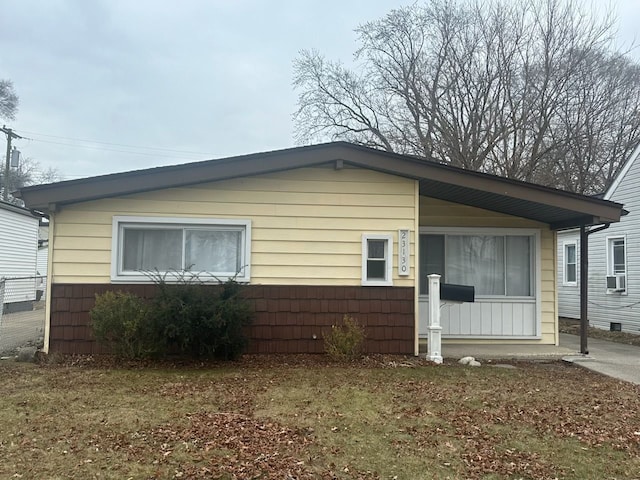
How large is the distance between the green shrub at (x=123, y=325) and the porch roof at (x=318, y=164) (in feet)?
5.30

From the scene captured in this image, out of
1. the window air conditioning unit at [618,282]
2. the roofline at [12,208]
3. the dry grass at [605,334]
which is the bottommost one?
the dry grass at [605,334]

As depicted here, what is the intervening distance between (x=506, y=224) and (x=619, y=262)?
244 inches

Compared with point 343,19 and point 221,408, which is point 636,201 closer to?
point 221,408

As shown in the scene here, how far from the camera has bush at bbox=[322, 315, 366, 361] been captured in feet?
25.0

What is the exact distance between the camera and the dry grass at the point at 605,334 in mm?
11900

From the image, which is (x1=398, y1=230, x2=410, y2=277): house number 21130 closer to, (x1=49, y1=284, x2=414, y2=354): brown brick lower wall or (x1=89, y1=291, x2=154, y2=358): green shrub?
(x1=49, y1=284, x2=414, y2=354): brown brick lower wall

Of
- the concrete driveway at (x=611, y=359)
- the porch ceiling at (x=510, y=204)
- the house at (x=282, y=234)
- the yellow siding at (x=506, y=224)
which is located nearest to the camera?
the concrete driveway at (x=611, y=359)

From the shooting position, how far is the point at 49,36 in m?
17.0

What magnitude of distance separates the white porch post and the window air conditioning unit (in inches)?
329

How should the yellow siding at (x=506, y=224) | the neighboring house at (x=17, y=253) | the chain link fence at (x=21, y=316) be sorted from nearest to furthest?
the chain link fence at (x=21, y=316) → the yellow siding at (x=506, y=224) → the neighboring house at (x=17, y=253)

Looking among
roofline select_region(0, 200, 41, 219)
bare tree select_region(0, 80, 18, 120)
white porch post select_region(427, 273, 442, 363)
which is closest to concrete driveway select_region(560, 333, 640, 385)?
white porch post select_region(427, 273, 442, 363)

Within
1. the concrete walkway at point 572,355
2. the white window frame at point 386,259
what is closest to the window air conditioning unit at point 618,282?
the concrete walkway at point 572,355

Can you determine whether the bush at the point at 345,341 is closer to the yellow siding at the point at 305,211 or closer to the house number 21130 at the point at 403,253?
the yellow siding at the point at 305,211

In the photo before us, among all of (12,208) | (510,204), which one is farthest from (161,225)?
(12,208)
